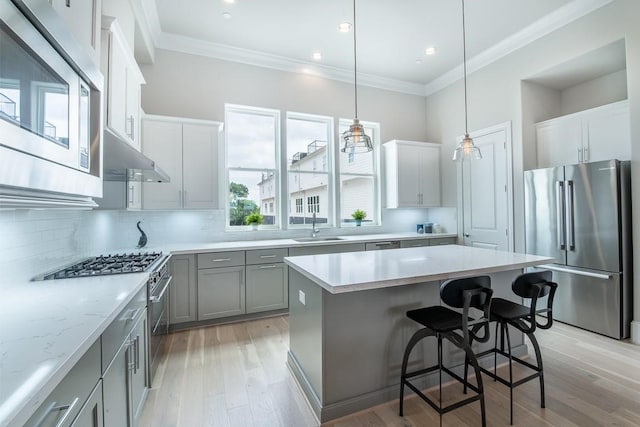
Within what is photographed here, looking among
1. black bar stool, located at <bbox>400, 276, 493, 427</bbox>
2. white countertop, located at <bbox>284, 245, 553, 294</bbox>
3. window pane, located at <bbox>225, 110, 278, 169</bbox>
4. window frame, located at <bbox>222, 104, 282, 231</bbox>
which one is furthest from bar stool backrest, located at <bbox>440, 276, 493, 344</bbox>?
window pane, located at <bbox>225, 110, 278, 169</bbox>

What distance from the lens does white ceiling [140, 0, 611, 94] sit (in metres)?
3.23

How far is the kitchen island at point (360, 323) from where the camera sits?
189 centimetres

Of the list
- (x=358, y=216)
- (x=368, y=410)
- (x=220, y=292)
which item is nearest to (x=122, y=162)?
(x=220, y=292)

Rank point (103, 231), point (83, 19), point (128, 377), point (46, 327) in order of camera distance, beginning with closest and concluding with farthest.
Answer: point (46, 327) → point (83, 19) → point (128, 377) → point (103, 231)

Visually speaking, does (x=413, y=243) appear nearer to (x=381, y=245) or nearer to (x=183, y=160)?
(x=381, y=245)

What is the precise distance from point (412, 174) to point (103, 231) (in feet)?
14.2

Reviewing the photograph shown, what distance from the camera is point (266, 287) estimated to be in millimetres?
3658

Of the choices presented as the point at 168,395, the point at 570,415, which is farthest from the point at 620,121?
the point at 168,395

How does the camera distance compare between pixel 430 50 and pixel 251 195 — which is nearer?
pixel 430 50

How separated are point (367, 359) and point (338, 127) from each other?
12.0ft

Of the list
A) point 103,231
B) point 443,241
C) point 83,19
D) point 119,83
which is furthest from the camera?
point 443,241

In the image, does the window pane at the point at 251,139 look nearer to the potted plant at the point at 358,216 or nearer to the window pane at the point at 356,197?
the window pane at the point at 356,197

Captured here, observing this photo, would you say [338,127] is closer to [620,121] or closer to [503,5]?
[503,5]

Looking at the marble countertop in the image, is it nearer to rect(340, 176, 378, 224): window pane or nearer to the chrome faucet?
the chrome faucet
